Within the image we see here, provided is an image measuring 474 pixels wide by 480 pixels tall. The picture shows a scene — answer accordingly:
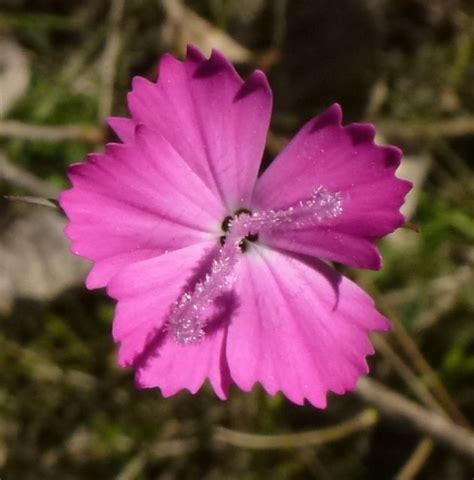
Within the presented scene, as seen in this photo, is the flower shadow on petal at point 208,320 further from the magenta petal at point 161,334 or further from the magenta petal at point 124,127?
the magenta petal at point 124,127

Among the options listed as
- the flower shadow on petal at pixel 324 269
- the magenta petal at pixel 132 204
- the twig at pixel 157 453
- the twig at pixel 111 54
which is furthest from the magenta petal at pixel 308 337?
the twig at pixel 111 54

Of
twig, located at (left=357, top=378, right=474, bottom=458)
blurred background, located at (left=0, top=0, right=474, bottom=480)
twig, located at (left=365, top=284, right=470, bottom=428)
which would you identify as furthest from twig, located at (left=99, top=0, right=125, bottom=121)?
twig, located at (left=357, top=378, right=474, bottom=458)

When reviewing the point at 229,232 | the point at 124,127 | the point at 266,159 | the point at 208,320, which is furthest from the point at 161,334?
the point at 266,159

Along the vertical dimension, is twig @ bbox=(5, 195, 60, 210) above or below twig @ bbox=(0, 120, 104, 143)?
above

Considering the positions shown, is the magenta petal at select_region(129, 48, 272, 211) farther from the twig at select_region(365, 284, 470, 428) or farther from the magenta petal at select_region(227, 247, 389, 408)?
the twig at select_region(365, 284, 470, 428)

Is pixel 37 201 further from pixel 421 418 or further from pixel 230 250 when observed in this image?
pixel 421 418

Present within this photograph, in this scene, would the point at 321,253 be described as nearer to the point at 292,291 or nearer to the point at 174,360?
the point at 292,291
